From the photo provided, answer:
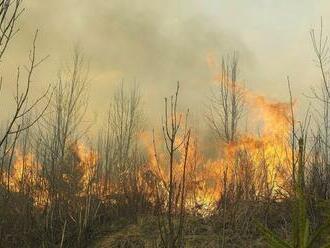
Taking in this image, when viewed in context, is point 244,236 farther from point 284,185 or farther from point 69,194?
point 69,194

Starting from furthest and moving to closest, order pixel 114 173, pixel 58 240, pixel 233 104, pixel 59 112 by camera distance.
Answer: pixel 233 104 → pixel 59 112 → pixel 114 173 → pixel 58 240

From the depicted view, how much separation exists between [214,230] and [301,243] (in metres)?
6.59

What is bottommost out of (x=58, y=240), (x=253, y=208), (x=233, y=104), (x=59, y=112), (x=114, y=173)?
(x=58, y=240)

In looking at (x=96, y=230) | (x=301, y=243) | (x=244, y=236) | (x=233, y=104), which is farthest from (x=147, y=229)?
(x=233, y=104)

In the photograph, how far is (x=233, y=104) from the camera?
77.5 feet

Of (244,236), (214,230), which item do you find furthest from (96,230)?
(244,236)

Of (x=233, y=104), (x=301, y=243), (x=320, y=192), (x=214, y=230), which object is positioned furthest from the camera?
(x=233, y=104)

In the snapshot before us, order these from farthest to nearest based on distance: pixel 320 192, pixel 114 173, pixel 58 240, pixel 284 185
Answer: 1. pixel 114 173
2. pixel 58 240
3. pixel 284 185
4. pixel 320 192

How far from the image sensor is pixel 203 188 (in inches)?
320

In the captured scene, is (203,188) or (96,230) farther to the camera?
(96,230)

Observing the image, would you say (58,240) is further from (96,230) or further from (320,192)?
(320,192)

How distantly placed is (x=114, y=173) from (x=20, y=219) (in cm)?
259

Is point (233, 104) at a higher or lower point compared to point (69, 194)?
higher

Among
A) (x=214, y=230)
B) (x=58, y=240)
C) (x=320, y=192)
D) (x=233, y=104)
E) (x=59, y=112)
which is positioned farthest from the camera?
(x=233, y=104)
